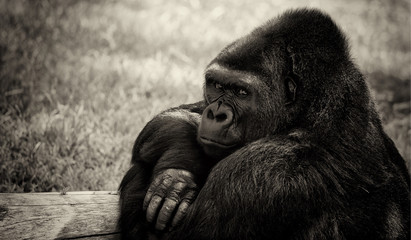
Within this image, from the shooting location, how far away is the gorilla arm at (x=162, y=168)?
11.2ft

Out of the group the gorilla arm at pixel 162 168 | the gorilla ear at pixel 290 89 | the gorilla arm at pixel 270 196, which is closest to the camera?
the gorilla arm at pixel 270 196

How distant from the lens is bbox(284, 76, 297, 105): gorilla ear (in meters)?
3.52

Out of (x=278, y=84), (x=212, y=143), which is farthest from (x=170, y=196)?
(x=278, y=84)

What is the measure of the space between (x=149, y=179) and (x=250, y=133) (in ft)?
2.86

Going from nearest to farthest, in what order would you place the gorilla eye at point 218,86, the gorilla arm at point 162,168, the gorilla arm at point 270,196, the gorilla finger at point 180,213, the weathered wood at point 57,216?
the gorilla arm at point 270,196, the weathered wood at point 57,216, the gorilla finger at point 180,213, the gorilla arm at point 162,168, the gorilla eye at point 218,86

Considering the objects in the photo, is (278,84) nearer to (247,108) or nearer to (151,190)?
(247,108)

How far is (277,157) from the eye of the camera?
3.15m

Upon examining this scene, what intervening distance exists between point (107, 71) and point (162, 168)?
13.5 feet

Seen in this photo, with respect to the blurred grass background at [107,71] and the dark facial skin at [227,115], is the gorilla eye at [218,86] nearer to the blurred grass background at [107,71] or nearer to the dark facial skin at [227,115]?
the dark facial skin at [227,115]

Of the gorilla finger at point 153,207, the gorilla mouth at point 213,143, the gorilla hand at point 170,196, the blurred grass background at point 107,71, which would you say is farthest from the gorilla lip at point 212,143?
the blurred grass background at point 107,71

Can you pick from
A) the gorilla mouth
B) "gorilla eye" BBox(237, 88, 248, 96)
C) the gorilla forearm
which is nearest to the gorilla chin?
the gorilla mouth

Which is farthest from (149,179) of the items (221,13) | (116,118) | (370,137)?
(221,13)

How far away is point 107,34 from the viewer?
835 cm

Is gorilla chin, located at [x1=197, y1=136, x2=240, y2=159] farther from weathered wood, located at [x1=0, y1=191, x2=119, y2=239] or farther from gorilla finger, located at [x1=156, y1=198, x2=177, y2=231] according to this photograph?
weathered wood, located at [x1=0, y1=191, x2=119, y2=239]
